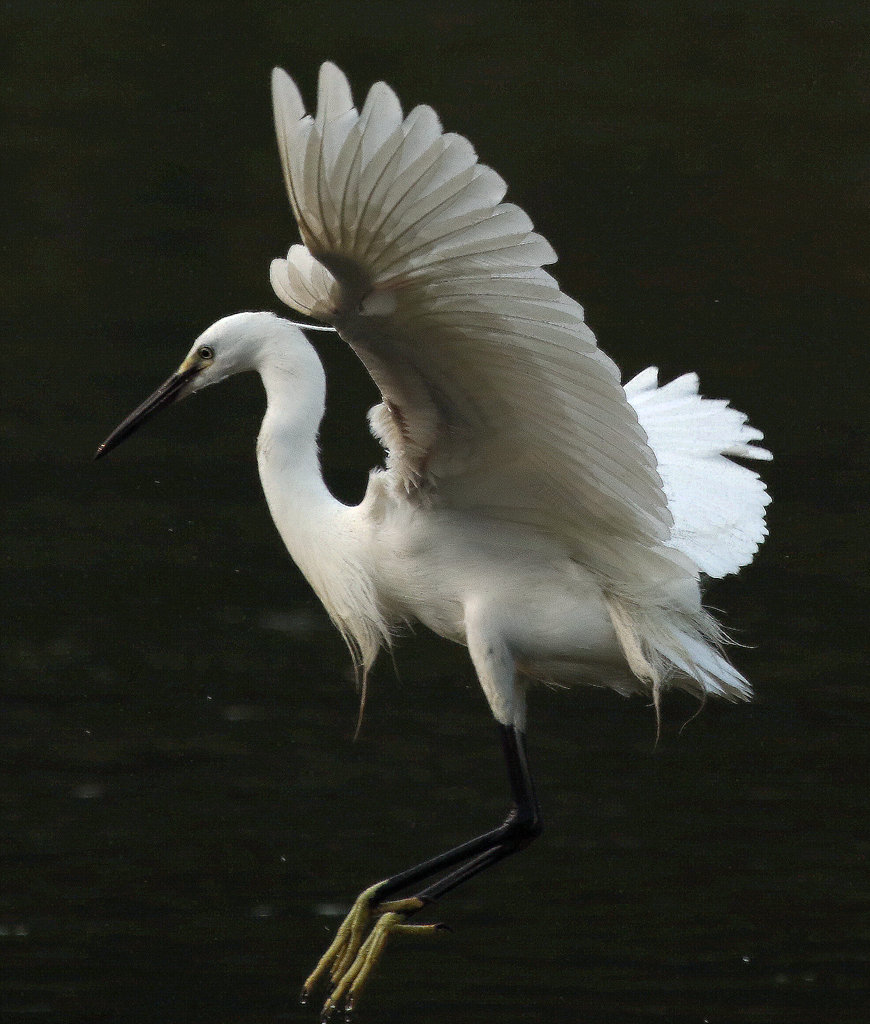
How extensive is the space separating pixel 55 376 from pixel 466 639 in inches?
215

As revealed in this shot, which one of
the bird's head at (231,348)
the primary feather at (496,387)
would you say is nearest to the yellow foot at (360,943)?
the primary feather at (496,387)

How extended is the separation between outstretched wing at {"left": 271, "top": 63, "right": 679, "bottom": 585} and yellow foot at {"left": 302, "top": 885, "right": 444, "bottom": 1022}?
98cm

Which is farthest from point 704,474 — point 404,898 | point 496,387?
point 404,898

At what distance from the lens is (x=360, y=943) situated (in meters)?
5.17

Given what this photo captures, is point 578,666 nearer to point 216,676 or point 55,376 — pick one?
point 216,676

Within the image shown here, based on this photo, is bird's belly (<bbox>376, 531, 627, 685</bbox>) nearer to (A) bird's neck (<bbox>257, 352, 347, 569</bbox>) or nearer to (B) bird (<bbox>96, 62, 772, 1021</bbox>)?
(B) bird (<bbox>96, 62, 772, 1021</bbox>)

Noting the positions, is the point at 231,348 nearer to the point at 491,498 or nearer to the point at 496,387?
the point at 491,498

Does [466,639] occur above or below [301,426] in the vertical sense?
below

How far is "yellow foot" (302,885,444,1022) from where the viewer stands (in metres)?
5.11

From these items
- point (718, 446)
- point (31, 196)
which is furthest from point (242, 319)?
point (31, 196)

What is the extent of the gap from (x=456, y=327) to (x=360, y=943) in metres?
1.70

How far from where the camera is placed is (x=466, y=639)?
17.5 feet

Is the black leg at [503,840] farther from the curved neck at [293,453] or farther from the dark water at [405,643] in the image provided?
the curved neck at [293,453]

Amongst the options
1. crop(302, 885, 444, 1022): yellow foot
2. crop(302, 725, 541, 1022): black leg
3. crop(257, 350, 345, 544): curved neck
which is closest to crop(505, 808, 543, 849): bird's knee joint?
crop(302, 725, 541, 1022): black leg
